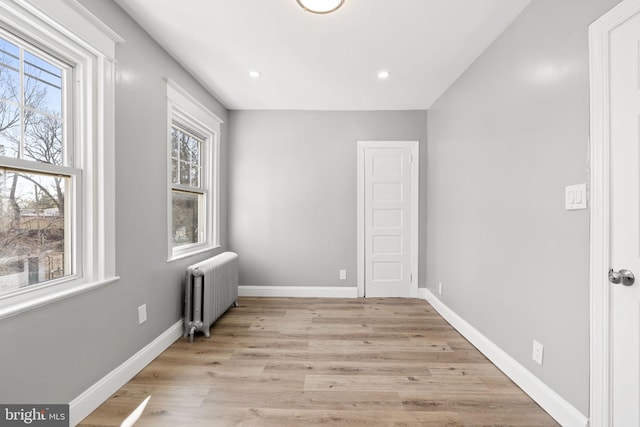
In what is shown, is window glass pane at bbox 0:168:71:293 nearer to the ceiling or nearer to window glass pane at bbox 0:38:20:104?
window glass pane at bbox 0:38:20:104

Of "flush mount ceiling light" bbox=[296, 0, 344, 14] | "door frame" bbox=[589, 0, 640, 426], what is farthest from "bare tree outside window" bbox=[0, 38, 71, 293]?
"door frame" bbox=[589, 0, 640, 426]

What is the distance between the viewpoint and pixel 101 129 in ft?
5.63

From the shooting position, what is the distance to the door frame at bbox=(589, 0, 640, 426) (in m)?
1.30

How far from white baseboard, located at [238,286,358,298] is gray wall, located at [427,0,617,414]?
55.2 inches

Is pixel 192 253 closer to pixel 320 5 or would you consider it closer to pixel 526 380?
pixel 320 5

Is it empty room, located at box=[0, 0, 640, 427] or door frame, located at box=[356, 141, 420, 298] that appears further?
door frame, located at box=[356, 141, 420, 298]

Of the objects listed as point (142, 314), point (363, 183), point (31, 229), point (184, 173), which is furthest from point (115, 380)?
point (363, 183)

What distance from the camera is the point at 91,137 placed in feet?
5.50

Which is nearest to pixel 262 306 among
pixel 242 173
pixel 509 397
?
pixel 242 173

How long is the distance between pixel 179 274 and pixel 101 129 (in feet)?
4.56

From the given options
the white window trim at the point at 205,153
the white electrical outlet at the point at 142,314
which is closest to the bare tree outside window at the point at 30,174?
the white electrical outlet at the point at 142,314

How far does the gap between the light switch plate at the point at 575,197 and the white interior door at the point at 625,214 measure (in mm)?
128

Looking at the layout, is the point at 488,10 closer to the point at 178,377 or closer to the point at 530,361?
the point at 530,361

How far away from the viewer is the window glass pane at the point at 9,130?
1303 millimetres
